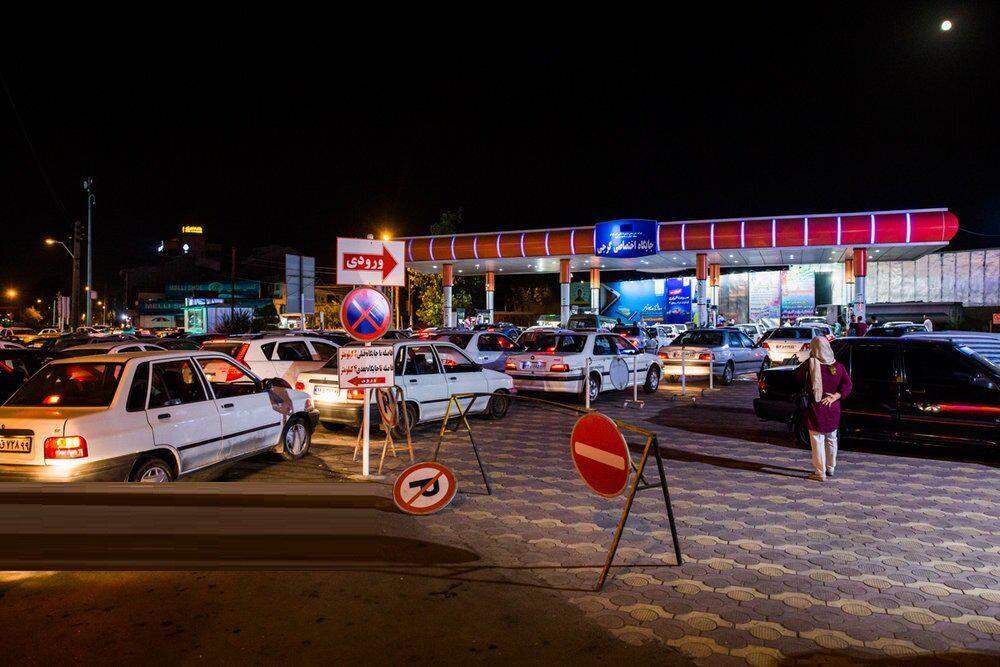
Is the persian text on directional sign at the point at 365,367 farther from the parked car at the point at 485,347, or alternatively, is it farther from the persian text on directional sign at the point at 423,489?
the parked car at the point at 485,347

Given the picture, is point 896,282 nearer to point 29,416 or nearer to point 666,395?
point 666,395

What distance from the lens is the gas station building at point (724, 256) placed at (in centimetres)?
3044

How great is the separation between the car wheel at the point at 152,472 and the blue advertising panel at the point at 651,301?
45975 millimetres

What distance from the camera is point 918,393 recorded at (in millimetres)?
9047

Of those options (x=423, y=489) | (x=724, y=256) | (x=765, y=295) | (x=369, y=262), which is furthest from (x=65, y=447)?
(x=765, y=295)

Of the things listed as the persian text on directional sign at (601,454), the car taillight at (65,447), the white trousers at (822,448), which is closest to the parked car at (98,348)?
the car taillight at (65,447)

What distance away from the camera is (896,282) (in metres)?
40.0

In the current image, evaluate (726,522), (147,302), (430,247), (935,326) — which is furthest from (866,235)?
(147,302)

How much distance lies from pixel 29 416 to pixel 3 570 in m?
1.51

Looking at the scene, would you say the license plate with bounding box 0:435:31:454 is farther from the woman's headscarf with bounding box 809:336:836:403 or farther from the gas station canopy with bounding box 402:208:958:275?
the gas station canopy with bounding box 402:208:958:275

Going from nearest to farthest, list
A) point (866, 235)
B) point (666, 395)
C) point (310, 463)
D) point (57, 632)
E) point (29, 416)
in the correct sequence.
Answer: point (57, 632) < point (29, 416) < point (310, 463) < point (666, 395) < point (866, 235)

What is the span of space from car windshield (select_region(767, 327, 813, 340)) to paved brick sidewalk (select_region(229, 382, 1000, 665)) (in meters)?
15.5

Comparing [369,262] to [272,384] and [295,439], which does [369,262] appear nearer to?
[272,384]

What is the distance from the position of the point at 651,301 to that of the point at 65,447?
48582mm
